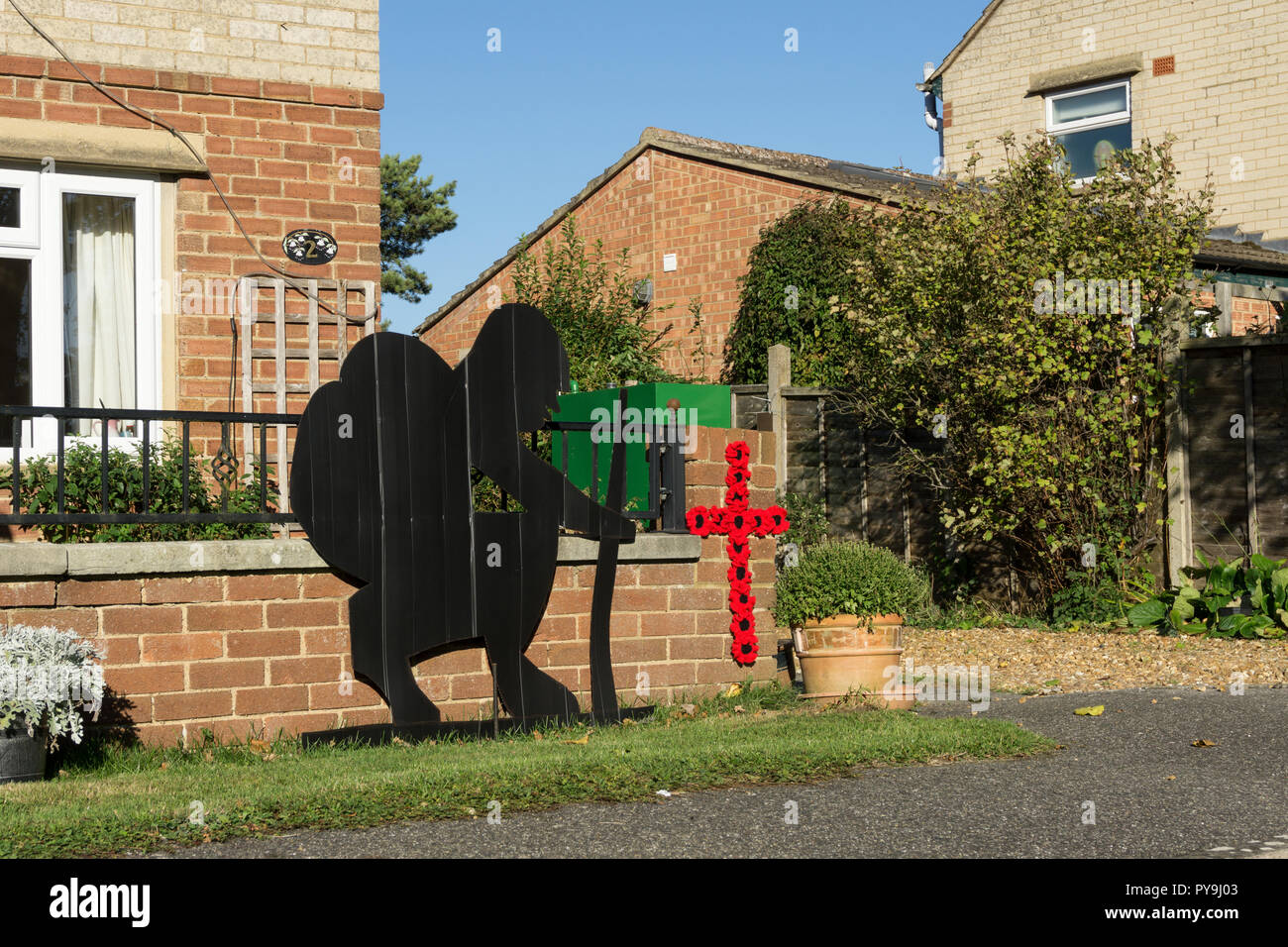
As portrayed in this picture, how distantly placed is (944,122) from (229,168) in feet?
51.2

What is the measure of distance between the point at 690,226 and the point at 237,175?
11379mm

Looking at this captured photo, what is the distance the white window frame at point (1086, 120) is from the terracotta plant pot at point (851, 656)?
13.2 metres

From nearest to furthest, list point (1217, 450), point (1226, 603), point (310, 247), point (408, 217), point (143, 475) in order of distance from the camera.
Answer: point (143, 475) → point (310, 247) → point (1226, 603) → point (1217, 450) → point (408, 217)

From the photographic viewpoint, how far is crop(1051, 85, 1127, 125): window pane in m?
20.1

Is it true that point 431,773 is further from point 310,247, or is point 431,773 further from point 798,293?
point 798,293

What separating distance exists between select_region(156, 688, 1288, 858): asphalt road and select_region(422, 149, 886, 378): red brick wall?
40.7ft

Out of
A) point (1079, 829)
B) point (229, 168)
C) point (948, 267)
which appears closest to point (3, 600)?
point (229, 168)

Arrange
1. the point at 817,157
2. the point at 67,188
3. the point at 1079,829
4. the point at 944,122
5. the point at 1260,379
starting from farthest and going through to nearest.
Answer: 1. the point at 817,157
2. the point at 944,122
3. the point at 1260,379
4. the point at 67,188
5. the point at 1079,829

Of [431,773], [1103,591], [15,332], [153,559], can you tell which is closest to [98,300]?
[15,332]

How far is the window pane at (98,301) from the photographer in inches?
344

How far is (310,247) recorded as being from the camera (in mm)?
9250

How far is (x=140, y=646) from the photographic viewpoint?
280 inches

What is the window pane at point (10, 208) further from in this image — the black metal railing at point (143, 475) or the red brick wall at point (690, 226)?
the red brick wall at point (690, 226)
